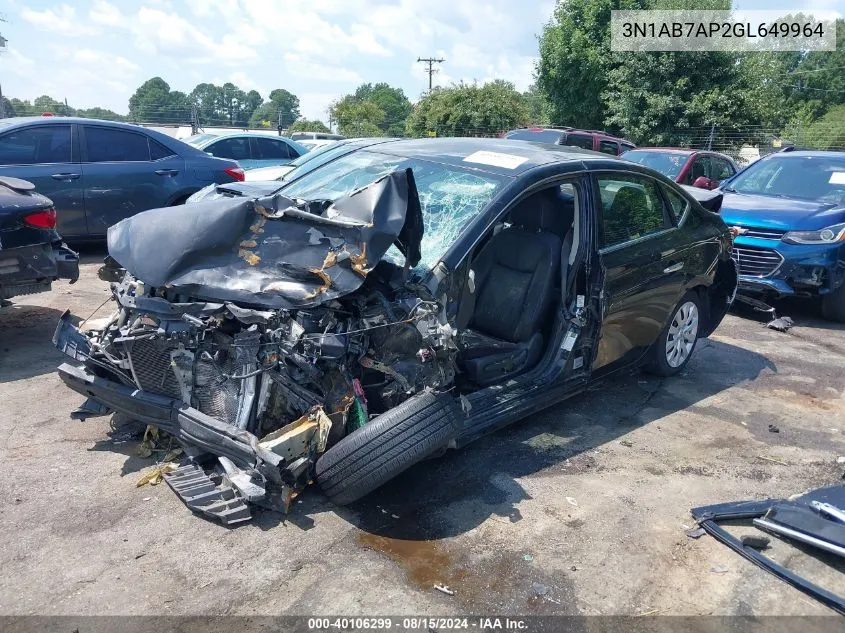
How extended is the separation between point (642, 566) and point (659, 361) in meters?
2.53

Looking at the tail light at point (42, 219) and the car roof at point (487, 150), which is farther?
the tail light at point (42, 219)

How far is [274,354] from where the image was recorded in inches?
134

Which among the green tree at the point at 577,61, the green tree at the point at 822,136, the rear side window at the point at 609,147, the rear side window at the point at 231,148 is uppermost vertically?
the green tree at the point at 577,61

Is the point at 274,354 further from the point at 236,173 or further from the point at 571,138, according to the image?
the point at 571,138

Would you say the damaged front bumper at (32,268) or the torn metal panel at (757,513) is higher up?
the damaged front bumper at (32,268)

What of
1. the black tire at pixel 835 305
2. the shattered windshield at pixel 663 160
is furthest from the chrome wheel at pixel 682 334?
the shattered windshield at pixel 663 160

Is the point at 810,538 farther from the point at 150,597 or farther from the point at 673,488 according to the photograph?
the point at 150,597

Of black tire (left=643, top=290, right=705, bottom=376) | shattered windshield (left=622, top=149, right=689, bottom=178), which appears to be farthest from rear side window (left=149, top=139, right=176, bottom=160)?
shattered windshield (left=622, top=149, right=689, bottom=178)

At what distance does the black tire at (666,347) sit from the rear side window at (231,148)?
9.55m

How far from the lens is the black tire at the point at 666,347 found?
5.42 m

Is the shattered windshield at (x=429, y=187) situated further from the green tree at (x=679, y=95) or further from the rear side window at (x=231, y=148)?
the green tree at (x=679, y=95)

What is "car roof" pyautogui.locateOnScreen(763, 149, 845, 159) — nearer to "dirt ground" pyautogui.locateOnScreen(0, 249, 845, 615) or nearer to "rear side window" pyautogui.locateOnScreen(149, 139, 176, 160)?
"dirt ground" pyautogui.locateOnScreen(0, 249, 845, 615)

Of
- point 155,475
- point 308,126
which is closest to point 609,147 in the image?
point 155,475

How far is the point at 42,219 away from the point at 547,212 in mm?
3981
